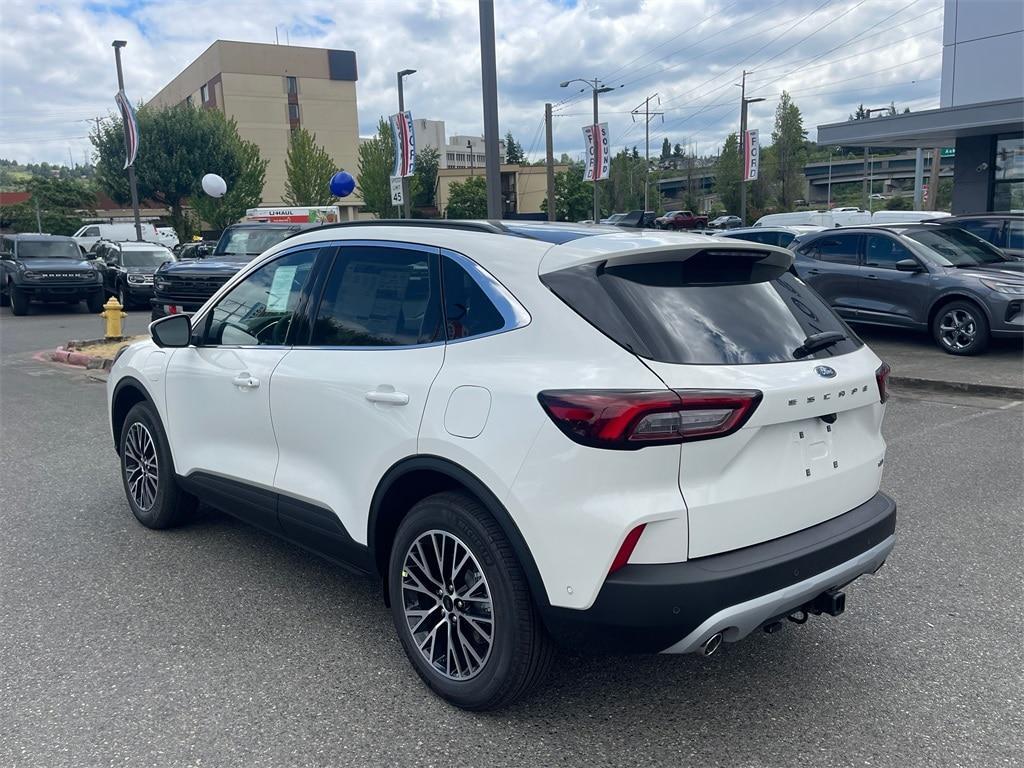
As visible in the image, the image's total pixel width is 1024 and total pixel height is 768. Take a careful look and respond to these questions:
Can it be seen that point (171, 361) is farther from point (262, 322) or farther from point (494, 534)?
point (494, 534)

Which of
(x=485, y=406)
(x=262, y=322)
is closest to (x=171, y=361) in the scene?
(x=262, y=322)

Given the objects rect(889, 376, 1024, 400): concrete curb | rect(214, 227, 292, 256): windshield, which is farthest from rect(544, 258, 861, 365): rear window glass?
rect(214, 227, 292, 256): windshield

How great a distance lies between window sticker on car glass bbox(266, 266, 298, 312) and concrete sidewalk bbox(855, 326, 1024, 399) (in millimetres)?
7467

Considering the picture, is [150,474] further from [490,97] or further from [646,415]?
[490,97]

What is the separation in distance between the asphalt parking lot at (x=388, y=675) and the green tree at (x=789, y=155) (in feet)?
213

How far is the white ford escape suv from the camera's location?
268 cm

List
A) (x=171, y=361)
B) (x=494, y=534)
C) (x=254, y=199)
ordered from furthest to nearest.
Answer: (x=254, y=199)
(x=171, y=361)
(x=494, y=534)

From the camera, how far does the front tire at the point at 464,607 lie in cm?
290

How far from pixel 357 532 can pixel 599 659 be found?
1122 mm

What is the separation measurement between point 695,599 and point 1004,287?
9456 millimetres

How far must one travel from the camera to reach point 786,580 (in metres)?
2.83

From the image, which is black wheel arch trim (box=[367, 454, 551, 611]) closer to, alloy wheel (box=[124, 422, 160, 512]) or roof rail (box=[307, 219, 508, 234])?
roof rail (box=[307, 219, 508, 234])

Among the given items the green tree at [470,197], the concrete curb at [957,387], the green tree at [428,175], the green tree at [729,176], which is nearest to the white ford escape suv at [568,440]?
the concrete curb at [957,387]

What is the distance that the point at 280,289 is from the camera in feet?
13.8
